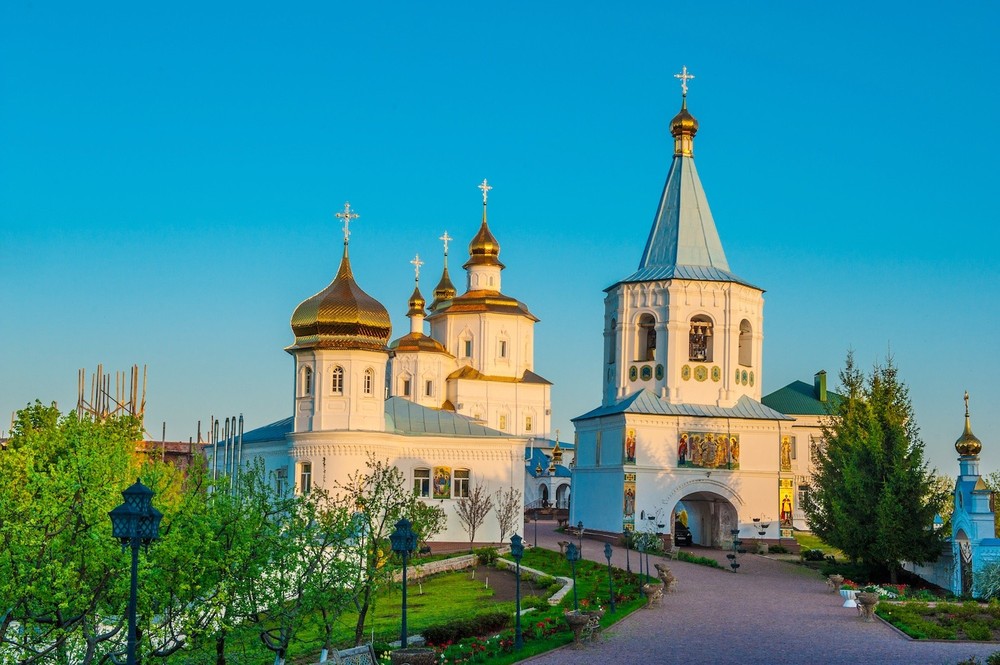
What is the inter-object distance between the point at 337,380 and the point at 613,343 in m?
9.06

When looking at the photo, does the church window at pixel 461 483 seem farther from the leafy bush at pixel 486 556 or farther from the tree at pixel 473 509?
the leafy bush at pixel 486 556

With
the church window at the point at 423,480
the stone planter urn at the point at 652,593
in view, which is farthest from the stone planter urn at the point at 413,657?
the church window at the point at 423,480

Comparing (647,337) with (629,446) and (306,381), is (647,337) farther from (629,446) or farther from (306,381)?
(306,381)

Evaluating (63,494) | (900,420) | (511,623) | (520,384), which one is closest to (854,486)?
(900,420)

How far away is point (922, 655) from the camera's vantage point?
636 inches

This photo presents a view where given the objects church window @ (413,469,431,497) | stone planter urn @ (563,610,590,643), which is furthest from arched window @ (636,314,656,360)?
stone planter urn @ (563,610,590,643)

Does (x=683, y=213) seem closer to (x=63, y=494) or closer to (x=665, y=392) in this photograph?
(x=665, y=392)

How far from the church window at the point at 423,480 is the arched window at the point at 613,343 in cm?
688

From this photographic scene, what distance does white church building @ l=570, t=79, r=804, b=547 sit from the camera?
35.5 meters

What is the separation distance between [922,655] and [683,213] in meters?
23.7

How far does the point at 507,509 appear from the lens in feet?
116

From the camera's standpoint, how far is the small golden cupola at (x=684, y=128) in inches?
1542

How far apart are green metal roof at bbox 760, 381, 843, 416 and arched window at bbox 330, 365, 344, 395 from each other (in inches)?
863

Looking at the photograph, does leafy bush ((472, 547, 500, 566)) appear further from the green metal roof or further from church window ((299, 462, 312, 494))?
the green metal roof
